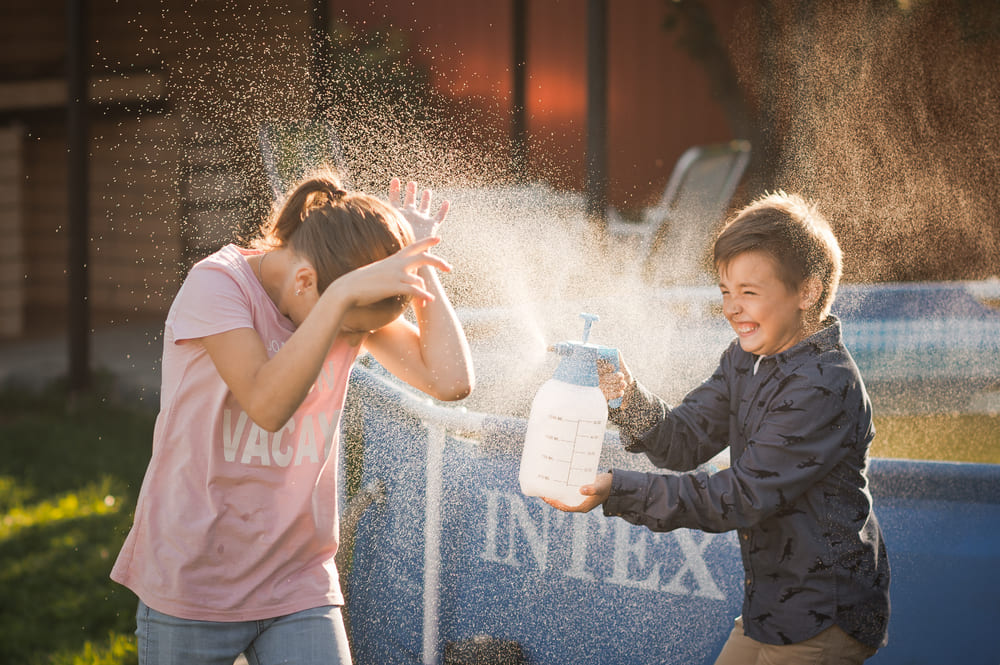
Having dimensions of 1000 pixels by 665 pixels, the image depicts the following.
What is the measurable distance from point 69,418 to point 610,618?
577 centimetres

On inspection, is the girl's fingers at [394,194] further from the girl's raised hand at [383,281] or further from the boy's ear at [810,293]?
the boy's ear at [810,293]

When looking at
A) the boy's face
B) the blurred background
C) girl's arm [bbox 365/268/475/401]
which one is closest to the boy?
the boy's face

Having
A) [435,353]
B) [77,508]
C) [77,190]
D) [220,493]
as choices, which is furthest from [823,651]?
[77,190]

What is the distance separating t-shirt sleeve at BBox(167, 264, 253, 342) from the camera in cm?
177

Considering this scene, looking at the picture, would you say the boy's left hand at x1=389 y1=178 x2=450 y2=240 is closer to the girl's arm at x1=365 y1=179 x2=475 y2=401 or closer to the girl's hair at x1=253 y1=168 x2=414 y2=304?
the girl's arm at x1=365 y1=179 x2=475 y2=401

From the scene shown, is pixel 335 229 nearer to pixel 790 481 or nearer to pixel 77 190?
pixel 790 481

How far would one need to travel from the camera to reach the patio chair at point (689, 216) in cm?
502

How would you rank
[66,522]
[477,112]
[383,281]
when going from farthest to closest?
1. [477,112]
2. [66,522]
3. [383,281]

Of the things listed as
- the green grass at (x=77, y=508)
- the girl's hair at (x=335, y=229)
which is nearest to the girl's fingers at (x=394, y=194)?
the girl's hair at (x=335, y=229)

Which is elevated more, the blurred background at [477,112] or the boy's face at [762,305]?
the blurred background at [477,112]

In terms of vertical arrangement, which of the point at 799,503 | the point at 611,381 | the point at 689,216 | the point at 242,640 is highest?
the point at 689,216

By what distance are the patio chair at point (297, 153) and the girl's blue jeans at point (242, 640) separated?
5.47ft

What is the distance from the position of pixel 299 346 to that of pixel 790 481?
923 mm

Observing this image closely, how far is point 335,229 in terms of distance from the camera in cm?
184
